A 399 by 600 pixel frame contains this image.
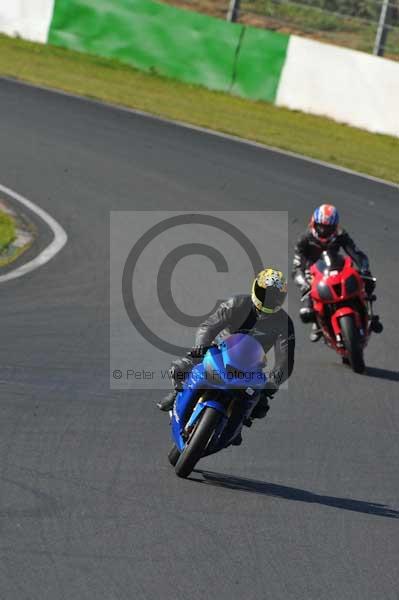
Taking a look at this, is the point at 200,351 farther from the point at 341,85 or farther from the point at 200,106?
the point at 200,106

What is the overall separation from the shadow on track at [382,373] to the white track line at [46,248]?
12.7 feet

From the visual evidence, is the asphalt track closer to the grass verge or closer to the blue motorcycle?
the blue motorcycle

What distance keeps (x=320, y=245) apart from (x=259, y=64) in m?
13.1

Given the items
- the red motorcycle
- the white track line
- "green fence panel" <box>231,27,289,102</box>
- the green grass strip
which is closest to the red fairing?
the red motorcycle

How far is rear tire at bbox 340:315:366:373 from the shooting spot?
36.8ft

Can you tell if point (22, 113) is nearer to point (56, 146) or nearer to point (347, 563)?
point (56, 146)

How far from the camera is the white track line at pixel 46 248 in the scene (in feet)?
41.9

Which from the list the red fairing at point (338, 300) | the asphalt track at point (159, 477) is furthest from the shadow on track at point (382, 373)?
the red fairing at point (338, 300)

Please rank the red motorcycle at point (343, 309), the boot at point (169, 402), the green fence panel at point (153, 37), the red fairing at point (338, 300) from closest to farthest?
the boot at point (169, 402) < the red motorcycle at point (343, 309) < the red fairing at point (338, 300) < the green fence panel at point (153, 37)

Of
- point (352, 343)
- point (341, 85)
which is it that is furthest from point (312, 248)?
point (341, 85)

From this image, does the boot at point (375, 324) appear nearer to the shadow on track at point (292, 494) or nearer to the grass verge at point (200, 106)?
the shadow on track at point (292, 494)

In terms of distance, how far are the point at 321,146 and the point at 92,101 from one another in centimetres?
452

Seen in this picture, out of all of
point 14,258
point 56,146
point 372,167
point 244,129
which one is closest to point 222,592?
point 14,258

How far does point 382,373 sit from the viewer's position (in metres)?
11.4
